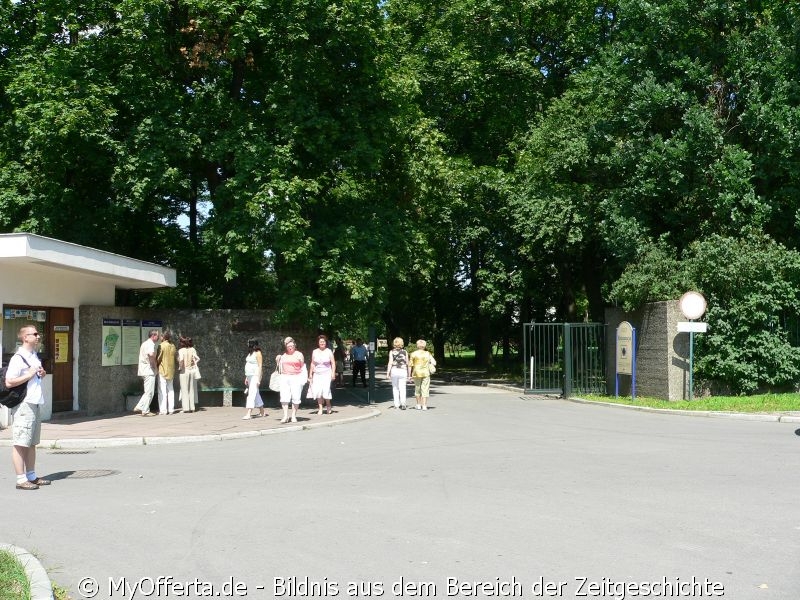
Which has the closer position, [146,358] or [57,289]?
[57,289]

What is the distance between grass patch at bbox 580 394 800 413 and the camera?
18.3 metres

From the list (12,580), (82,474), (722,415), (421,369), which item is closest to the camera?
(12,580)

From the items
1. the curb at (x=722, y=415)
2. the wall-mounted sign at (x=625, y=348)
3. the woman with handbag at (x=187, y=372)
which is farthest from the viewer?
the wall-mounted sign at (x=625, y=348)

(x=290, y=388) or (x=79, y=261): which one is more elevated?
Answer: (x=79, y=261)

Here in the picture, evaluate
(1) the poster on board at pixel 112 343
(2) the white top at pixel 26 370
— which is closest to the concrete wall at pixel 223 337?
(1) the poster on board at pixel 112 343

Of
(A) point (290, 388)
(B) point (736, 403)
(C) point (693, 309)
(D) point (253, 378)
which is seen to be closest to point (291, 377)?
(A) point (290, 388)

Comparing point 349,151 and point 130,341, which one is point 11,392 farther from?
point 349,151

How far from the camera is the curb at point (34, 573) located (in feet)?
17.4

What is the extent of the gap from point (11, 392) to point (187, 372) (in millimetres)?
9905

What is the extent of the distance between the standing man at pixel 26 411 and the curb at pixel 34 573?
3126 mm

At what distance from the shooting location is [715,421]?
677 inches

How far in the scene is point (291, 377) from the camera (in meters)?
17.1

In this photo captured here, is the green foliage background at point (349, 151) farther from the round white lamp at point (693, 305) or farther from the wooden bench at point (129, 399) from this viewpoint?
the wooden bench at point (129, 399)

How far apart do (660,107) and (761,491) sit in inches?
646
